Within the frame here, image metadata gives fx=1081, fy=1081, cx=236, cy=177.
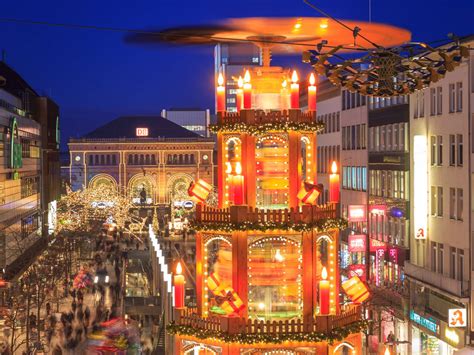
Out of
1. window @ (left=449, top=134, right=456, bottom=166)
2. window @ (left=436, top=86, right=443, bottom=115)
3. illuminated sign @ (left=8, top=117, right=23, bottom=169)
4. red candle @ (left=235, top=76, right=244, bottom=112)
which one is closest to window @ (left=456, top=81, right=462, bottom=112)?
window @ (left=449, top=134, right=456, bottom=166)

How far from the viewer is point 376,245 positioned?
54.0m

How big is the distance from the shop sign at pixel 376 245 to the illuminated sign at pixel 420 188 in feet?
17.4

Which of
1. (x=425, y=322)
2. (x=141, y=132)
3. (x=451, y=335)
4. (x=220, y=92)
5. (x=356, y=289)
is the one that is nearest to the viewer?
(x=356, y=289)

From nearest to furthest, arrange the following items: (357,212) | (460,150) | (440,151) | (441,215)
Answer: (460,150) → (441,215) → (440,151) → (357,212)

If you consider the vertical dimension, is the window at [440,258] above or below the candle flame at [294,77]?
below

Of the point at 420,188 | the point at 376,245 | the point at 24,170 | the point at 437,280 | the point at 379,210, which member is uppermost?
the point at 24,170

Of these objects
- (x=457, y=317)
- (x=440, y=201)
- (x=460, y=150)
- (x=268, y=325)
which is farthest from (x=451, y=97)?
(x=268, y=325)

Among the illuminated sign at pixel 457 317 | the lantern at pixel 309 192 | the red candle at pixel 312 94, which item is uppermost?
the red candle at pixel 312 94

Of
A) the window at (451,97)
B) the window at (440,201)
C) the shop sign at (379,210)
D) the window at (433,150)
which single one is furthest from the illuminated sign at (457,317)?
the shop sign at (379,210)

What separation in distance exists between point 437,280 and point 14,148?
37.2 meters

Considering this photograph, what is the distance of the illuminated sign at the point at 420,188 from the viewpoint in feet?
150

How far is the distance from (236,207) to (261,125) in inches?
70.9

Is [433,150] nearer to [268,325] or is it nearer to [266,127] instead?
[266,127]

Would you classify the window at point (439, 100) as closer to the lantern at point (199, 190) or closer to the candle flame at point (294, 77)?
the candle flame at point (294, 77)
